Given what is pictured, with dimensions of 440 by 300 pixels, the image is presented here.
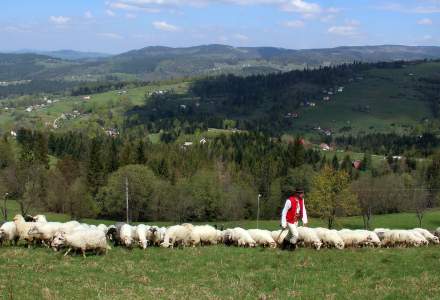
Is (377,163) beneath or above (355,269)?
beneath

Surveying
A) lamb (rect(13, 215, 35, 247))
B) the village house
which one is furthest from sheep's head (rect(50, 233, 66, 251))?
the village house

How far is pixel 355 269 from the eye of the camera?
799 inches

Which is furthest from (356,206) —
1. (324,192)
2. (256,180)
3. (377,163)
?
(377,163)

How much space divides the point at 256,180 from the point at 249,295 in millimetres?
111399

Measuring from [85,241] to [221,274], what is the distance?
718 cm

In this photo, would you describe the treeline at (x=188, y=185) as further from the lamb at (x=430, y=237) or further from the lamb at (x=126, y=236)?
the lamb at (x=126, y=236)

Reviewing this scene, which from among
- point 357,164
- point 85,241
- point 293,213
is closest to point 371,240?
point 293,213

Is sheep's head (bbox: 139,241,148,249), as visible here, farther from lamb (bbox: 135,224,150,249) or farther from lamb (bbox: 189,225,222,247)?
lamb (bbox: 189,225,222,247)

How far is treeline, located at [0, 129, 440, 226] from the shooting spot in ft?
308

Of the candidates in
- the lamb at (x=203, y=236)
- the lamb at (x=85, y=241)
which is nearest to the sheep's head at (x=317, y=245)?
the lamb at (x=203, y=236)

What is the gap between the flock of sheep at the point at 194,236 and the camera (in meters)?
26.2

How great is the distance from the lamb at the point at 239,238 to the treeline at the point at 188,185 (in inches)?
2370

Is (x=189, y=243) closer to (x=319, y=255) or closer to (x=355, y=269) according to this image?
(x=319, y=255)

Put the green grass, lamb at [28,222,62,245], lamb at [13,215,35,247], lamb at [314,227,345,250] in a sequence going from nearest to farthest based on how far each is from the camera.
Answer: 1. the green grass
2. lamb at [28,222,62,245]
3. lamb at [13,215,35,247]
4. lamb at [314,227,345,250]
